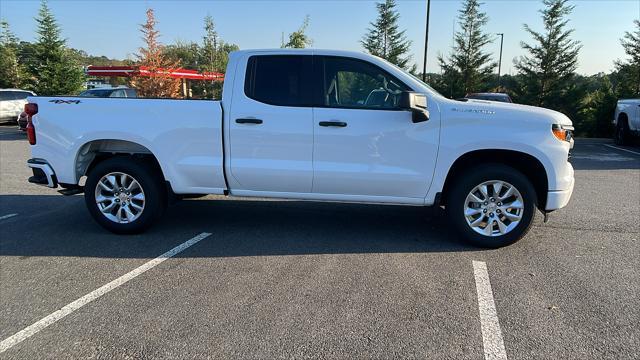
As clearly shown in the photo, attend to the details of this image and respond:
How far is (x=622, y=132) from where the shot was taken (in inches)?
591

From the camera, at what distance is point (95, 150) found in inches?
210

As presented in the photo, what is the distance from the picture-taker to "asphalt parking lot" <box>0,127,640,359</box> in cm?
299

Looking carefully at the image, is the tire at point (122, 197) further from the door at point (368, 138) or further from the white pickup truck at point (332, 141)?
the door at point (368, 138)

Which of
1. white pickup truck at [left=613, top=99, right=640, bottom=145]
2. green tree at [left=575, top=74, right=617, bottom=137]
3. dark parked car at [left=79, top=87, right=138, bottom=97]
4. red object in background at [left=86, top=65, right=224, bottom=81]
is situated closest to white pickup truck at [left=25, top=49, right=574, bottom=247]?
white pickup truck at [left=613, top=99, right=640, bottom=145]

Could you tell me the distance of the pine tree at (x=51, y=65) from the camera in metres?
22.6

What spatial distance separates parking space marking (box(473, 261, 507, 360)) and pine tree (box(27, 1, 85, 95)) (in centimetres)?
2402

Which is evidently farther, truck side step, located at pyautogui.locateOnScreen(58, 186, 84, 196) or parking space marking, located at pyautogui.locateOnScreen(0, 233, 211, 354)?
truck side step, located at pyautogui.locateOnScreen(58, 186, 84, 196)

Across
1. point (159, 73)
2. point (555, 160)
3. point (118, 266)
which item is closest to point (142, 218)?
point (118, 266)

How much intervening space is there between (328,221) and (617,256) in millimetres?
3151

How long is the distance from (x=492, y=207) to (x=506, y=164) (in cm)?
50

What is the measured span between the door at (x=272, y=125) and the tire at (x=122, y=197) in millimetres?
968

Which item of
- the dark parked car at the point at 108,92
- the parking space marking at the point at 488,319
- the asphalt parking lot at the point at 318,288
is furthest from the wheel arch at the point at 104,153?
the dark parked car at the point at 108,92

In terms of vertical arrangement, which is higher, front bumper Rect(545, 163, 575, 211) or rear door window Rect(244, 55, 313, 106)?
rear door window Rect(244, 55, 313, 106)

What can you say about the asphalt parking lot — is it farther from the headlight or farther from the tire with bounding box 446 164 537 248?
the headlight
